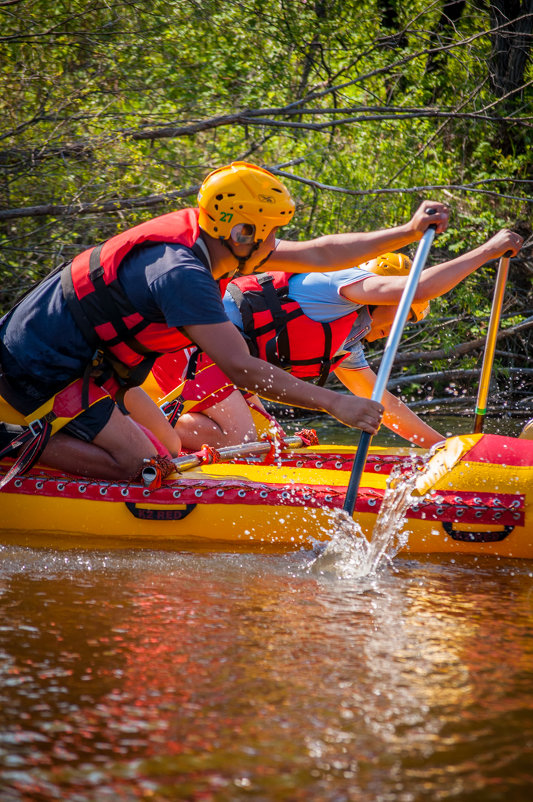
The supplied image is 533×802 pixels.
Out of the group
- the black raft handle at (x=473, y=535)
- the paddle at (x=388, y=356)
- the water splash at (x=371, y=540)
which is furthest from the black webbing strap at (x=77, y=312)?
the black raft handle at (x=473, y=535)

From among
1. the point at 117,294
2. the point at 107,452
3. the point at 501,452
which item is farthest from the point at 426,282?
the point at 107,452

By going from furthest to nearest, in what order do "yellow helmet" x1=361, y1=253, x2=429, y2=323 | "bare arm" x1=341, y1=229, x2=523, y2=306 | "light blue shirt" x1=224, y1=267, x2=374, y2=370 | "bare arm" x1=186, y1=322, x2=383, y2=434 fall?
"yellow helmet" x1=361, y1=253, x2=429, y2=323 < "light blue shirt" x1=224, y1=267, x2=374, y2=370 < "bare arm" x1=341, y1=229, x2=523, y2=306 < "bare arm" x1=186, y1=322, x2=383, y2=434

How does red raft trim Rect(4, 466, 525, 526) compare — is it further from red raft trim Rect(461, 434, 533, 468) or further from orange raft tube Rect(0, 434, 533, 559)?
red raft trim Rect(461, 434, 533, 468)

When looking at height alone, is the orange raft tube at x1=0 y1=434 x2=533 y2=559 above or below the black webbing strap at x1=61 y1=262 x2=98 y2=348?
below

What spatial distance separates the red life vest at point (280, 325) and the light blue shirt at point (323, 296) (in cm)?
3

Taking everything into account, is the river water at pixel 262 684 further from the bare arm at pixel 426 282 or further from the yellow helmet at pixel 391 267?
the yellow helmet at pixel 391 267

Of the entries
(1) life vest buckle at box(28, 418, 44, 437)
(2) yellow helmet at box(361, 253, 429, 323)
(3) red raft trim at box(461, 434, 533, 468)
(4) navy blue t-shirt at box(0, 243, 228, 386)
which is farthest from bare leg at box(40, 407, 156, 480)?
(2) yellow helmet at box(361, 253, 429, 323)

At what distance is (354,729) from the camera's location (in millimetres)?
2105

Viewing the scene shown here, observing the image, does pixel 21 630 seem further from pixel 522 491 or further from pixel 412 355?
pixel 412 355

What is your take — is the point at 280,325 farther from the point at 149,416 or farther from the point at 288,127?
the point at 288,127

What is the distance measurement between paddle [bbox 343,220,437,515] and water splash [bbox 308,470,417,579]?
0.11 metres

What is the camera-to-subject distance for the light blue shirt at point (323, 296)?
4320 mm

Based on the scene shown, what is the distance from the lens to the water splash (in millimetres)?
3637

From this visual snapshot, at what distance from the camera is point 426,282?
165 inches
